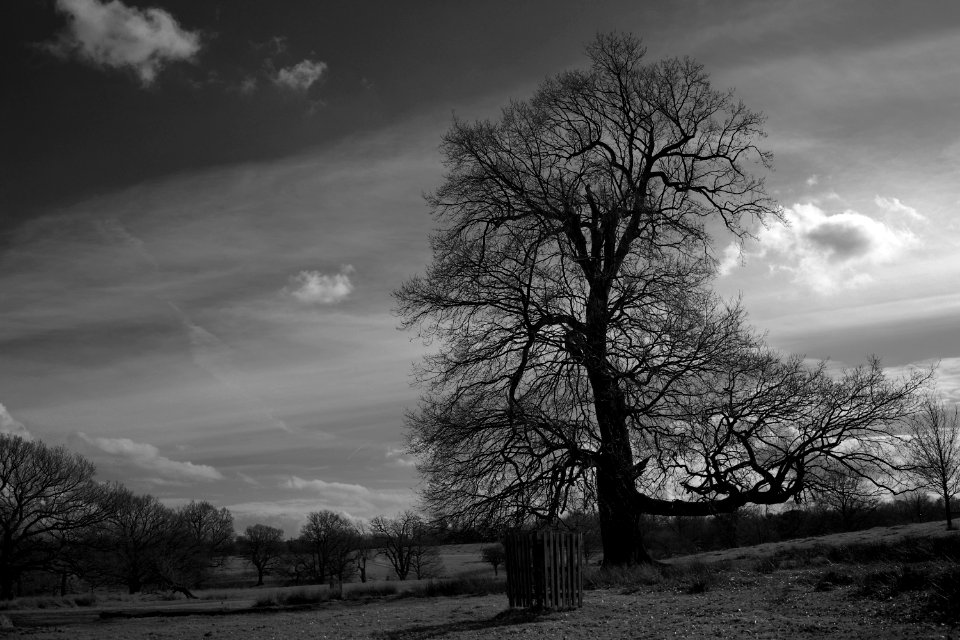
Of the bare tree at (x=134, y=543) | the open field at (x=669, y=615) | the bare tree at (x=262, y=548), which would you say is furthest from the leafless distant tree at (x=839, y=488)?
the bare tree at (x=262, y=548)

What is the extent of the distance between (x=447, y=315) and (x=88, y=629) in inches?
483

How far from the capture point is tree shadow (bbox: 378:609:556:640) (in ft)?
41.3

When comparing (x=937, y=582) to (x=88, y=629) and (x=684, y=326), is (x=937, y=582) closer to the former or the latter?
(x=684, y=326)

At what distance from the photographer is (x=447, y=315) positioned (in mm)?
20828

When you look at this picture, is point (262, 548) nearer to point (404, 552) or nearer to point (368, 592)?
point (404, 552)

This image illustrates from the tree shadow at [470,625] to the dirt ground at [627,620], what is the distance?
0.08 feet

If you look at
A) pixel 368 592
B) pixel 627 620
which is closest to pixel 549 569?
pixel 627 620

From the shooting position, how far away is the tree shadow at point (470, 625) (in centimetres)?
1260

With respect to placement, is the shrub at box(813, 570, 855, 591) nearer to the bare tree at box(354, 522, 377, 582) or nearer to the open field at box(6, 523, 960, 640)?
the open field at box(6, 523, 960, 640)

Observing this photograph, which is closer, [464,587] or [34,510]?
[464,587]

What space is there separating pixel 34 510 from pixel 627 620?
51867mm

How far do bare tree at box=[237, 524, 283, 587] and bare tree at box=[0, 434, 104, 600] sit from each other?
120 feet

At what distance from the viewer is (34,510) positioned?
5062 centimetres

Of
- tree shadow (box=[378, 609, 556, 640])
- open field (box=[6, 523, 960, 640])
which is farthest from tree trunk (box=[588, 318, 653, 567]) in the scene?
tree shadow (box=[378, 609, 556, 640])
